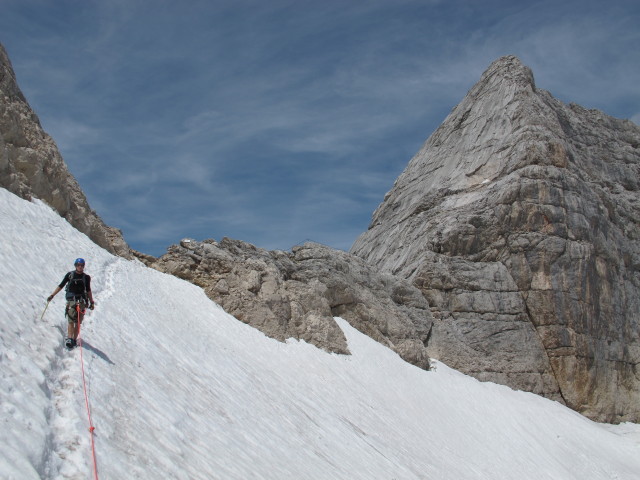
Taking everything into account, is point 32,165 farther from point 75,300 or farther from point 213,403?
point 213,403

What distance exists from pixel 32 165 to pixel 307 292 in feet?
43.0

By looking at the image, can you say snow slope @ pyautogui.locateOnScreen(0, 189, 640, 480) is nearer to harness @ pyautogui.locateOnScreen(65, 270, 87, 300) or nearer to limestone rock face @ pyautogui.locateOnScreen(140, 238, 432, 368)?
harness @ pyautogui.locateOnScreen(65, 270, 87, 300)

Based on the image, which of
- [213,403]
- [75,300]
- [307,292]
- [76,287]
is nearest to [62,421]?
[75,300]

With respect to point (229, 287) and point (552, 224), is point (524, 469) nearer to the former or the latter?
point (229, 287)

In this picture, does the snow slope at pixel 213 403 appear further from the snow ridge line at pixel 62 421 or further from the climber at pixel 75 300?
the climber at pixel 75 300

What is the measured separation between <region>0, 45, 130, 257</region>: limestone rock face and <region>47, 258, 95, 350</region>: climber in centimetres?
991

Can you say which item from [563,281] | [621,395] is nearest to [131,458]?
[563,281]

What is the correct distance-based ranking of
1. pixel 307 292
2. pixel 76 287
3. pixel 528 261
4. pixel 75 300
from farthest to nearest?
pixel 528 261 < pixel 307 292 < pixel 76 287 < pixel 75 300

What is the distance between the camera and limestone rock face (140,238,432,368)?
2720 cm

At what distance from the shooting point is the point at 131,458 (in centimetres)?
915

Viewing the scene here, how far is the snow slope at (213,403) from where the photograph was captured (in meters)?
9.34

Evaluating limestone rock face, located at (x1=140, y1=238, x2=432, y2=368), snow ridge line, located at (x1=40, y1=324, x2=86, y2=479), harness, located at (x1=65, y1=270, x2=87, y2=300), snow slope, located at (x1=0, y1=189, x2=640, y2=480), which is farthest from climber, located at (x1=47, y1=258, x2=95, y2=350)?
limestone rock face, located at (x1=140, y1=238, x2=432, y2=368)

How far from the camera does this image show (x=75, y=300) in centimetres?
1226

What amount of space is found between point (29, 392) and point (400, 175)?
5447 centimetres
